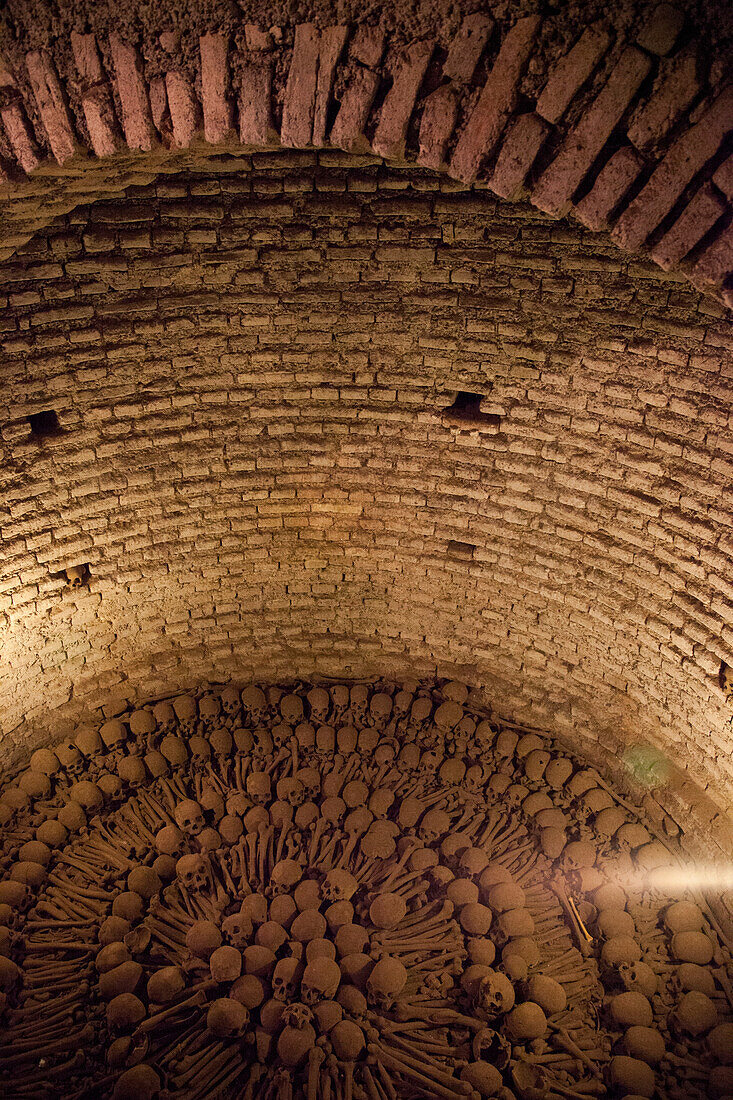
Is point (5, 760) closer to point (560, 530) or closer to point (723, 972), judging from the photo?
point (560, 530)

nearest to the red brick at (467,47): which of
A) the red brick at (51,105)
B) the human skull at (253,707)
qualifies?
the red brick at (51,105)

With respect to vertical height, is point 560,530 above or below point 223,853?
above

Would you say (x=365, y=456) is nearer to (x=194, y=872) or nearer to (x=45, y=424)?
(x=45, y=424)

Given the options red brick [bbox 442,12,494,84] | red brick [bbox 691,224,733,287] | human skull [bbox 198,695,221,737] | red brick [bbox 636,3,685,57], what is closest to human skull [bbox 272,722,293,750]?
human skull [bbox 198,695,221,737]

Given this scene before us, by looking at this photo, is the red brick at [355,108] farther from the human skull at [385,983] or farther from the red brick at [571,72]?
the human skull at [385,983]

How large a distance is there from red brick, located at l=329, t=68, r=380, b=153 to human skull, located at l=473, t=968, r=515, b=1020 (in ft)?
14.8

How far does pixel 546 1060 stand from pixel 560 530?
316 cm

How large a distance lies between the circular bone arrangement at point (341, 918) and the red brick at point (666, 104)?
444 cm

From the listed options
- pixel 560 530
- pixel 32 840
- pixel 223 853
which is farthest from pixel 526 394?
pixel 32 840

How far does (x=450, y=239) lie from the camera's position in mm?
4645

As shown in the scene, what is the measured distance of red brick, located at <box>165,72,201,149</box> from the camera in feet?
9.87

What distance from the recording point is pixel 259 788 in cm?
588

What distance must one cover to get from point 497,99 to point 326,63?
2.10 ft

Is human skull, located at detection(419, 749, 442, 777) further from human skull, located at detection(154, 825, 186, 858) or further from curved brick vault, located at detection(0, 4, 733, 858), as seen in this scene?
human skull, located at detection(154, 825, 186, 858)
